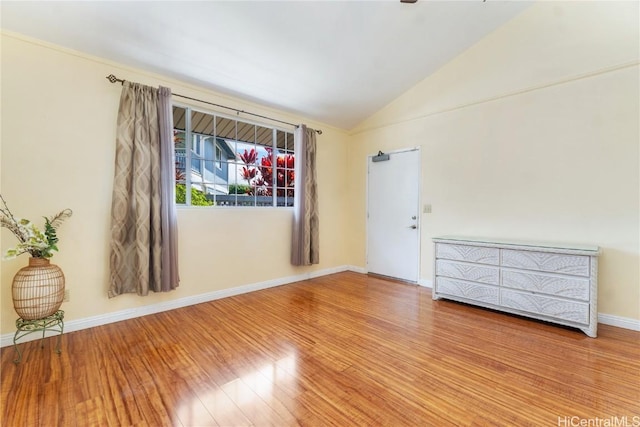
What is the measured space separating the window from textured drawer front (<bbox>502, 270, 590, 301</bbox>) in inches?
119

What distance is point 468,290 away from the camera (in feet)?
10.7

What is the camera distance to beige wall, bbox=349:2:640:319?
8.86ft

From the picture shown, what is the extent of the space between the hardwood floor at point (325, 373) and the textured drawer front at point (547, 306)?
0.14 m

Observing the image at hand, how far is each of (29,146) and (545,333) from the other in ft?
16.1

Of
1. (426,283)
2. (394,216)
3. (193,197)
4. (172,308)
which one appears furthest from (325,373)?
(394,216)

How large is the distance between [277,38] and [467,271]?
3319mm

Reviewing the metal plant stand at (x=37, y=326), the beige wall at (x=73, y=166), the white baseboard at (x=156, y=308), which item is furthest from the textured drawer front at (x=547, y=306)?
the metal plant stand at (x=37, y=326)

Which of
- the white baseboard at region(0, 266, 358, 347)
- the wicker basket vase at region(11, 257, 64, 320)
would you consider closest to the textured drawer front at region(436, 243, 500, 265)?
the white baseboard at region(0, 266, 358, 347)

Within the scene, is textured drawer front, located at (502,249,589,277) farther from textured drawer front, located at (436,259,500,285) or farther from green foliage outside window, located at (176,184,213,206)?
green foliage outside window, located at (176,184,213,206)

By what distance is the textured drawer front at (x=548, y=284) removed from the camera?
257 centimetres

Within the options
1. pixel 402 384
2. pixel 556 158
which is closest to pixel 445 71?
pixel 556 158

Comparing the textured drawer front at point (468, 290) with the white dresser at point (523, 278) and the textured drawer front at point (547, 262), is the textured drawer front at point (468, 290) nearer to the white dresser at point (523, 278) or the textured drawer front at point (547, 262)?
the white dresser at point (523, 278)

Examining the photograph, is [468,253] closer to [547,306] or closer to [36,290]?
[547,306]

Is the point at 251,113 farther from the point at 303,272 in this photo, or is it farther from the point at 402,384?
the point at 402,384
